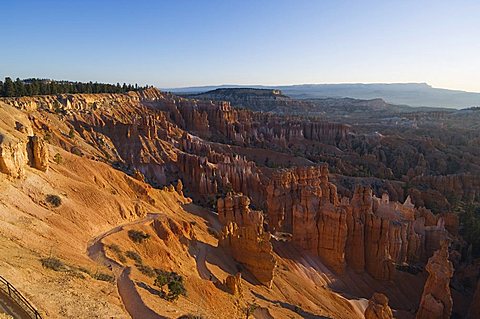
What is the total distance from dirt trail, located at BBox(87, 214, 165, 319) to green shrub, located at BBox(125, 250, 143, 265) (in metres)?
1.42

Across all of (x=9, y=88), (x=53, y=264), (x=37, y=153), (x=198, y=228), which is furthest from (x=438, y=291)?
(x=9, y=88)

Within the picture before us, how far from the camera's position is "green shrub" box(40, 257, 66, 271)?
1520cm

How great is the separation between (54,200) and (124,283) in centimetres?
823

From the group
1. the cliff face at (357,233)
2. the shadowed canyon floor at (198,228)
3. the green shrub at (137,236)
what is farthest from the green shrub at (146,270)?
the cliff face at (357,233)

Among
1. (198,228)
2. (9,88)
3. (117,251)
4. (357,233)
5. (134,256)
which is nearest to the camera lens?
(117,251)

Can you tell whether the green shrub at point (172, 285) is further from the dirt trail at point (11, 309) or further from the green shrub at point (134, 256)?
the dirt trail at point (11, 309)

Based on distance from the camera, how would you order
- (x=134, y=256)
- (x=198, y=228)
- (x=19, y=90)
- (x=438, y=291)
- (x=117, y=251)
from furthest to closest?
(x=19, y=90)
(x=198, y=228)
(x=438, y=291)
(x=134, y=256)
(x=117, y=251)

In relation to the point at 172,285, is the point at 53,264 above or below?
above

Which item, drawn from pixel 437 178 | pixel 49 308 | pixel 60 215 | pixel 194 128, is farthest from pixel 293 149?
pixel 49 308

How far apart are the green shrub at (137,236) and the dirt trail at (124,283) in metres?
0.88

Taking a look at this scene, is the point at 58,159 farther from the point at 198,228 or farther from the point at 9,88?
the point at 9,88

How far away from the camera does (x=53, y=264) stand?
15.5 metres

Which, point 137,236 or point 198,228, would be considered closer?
point 137,236

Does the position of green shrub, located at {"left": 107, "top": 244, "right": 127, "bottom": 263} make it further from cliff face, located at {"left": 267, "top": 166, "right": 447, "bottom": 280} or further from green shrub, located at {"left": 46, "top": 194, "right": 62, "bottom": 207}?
cliff face, located at {"left": 267, "top": 166, "right": 447, "bottom": 280}
